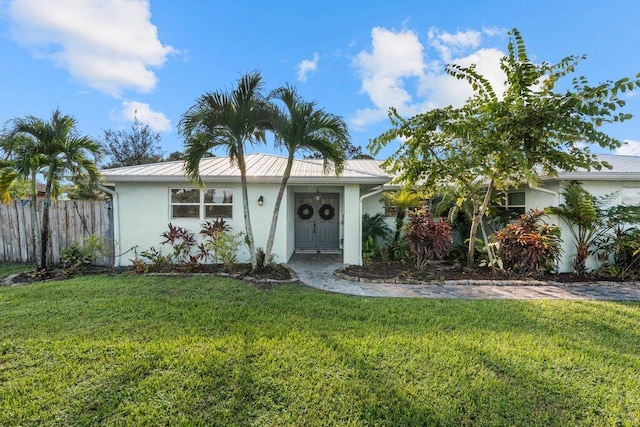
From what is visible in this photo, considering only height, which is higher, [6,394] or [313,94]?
[313,94]

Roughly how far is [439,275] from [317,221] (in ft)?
19.2

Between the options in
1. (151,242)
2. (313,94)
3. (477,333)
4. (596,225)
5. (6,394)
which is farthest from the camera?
(151,242)

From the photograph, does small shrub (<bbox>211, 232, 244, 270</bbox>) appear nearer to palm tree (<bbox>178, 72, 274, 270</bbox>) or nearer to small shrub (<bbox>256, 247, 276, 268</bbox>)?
small shrub (<bbox>256, 247, 276, 268</bbox>)

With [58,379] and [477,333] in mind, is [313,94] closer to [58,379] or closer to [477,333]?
[477,333]

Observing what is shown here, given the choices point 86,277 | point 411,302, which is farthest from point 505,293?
point 86,277

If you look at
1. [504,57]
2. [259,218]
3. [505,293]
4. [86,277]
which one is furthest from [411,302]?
[86,277]

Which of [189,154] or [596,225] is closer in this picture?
[189,154]

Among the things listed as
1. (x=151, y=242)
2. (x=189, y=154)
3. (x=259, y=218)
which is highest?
(x=189, y=154)

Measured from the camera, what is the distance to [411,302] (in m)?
5.89

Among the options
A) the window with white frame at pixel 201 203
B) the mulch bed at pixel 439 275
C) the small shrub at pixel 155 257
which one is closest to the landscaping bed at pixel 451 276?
the mulch bed at pixel 439 275

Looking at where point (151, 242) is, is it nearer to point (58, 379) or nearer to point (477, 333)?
point (58, 379)

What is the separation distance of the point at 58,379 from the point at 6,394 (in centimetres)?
39

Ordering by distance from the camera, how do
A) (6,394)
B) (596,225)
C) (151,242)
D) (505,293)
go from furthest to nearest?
(151,242) < (596,225) < (505,293) < (6,394)

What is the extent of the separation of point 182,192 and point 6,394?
689 cm
